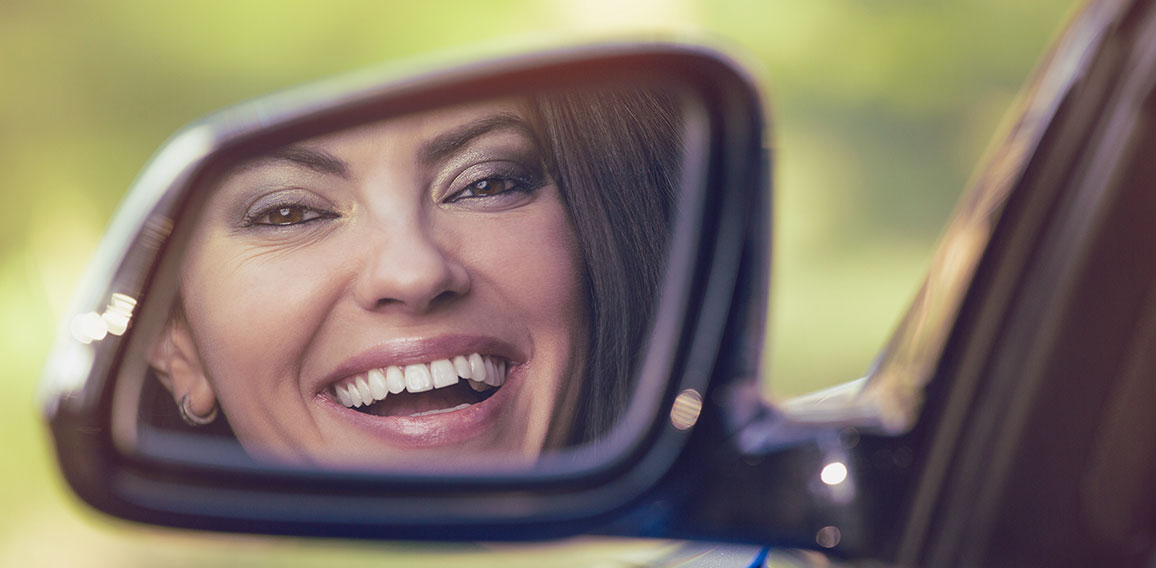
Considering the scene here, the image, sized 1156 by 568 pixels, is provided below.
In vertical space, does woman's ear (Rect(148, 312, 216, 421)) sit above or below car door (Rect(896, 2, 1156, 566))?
above

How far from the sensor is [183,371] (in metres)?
1.74

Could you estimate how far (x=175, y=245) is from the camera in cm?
135

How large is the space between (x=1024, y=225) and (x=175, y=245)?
1020 millimetres

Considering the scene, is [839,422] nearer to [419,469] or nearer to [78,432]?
[419,469]

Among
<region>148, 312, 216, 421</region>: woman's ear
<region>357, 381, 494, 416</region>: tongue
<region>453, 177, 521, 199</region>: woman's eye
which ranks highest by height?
<region>453, 177, 521, 199</region>: woman's eye

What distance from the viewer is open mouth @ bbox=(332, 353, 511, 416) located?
1.74 meters

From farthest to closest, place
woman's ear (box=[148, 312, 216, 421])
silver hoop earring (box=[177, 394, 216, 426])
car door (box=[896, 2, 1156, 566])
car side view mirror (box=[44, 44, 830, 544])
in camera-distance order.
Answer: silver hoop earring (box=[177, 394, 216, 426]), woman's ear (box=[148, 312, 216, 421]), car side view mirror (box=[44, 44, 830, 544]), car door (box=[896, 2, 1156, 566])

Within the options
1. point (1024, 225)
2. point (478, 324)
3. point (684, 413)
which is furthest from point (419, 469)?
point (1024, 225)

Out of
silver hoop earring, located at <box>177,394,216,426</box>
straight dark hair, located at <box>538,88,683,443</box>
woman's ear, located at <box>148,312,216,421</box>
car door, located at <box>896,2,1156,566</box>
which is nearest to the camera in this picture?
car door, located at <box>896,2,1156,566</box>

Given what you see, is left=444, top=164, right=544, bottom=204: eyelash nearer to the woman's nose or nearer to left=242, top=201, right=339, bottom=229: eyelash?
the woman's nose

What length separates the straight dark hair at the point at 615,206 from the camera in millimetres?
1417

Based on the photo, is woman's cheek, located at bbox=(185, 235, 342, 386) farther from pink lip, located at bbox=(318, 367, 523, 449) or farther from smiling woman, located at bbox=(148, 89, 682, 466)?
pink lip, located at bbox=(318, 367, 523, 449)

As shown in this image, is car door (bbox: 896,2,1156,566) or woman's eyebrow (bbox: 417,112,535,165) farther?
woman's eyebrow (bbox: 417,112,535,165)

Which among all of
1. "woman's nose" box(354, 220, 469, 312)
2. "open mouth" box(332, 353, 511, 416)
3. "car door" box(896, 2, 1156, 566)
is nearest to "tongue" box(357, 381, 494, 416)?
"open mouth" box(332, 353, 511, 416)
